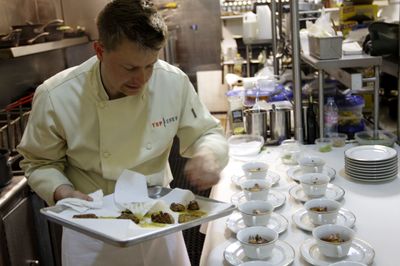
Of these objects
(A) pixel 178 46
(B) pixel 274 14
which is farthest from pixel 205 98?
(B) pixel 274 14

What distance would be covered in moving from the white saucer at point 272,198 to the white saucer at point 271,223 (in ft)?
0.33

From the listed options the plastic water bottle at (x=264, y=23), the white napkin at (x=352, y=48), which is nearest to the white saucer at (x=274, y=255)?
the white napkin at (x=352, y=48)

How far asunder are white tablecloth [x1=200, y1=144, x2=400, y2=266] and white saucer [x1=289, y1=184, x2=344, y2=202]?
21 mm

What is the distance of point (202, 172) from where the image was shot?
1.32 m

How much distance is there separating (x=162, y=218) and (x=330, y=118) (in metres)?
1.35

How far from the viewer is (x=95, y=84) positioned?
1453 mm

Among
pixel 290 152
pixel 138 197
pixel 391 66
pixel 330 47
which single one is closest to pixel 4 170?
pixel 138 197

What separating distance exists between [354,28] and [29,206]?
2.14 m

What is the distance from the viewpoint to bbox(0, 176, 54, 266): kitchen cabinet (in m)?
2.08

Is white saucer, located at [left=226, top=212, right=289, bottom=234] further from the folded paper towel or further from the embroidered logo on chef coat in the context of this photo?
the embroidered logo on chef coat

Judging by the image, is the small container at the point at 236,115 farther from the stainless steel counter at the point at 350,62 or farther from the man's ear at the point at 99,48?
the man's ear at the point at 99,48

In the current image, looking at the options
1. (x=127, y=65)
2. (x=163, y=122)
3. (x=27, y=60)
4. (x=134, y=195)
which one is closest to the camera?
(x=127, y=65)

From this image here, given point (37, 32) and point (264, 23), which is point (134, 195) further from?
point (264, 23)

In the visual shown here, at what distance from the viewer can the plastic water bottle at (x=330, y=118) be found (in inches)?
91.8
